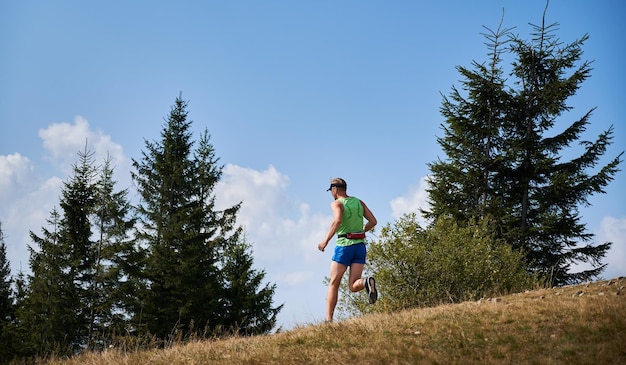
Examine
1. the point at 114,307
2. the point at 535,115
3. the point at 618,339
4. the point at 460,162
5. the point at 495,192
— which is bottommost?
the point at 618,339

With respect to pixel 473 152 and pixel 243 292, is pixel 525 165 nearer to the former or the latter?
pixel 473 152

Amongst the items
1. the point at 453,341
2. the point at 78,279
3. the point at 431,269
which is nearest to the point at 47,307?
the point at 78,279

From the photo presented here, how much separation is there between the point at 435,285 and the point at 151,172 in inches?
690

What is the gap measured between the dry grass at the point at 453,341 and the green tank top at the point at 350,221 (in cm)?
154

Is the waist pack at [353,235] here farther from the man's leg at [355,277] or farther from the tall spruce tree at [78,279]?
the tall spruce tree at [78,279]

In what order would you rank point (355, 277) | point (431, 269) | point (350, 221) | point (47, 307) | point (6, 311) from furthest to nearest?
point (6, 311)
point (47, 307)
point (431, 269)
point (355, 277)
point (350, 221)

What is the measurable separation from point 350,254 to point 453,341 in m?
2.39

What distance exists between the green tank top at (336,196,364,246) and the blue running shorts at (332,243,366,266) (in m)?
0.09

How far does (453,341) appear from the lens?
797 cm

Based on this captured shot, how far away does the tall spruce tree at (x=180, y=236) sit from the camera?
25.4 meters

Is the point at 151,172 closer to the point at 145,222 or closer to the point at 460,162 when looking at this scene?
the point at 145,222

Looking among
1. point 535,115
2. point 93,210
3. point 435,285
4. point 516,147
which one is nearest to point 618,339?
point 435,285

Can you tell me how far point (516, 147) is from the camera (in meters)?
26.4

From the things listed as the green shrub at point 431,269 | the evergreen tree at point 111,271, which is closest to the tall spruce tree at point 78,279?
the evergreen tree at point 111,271
